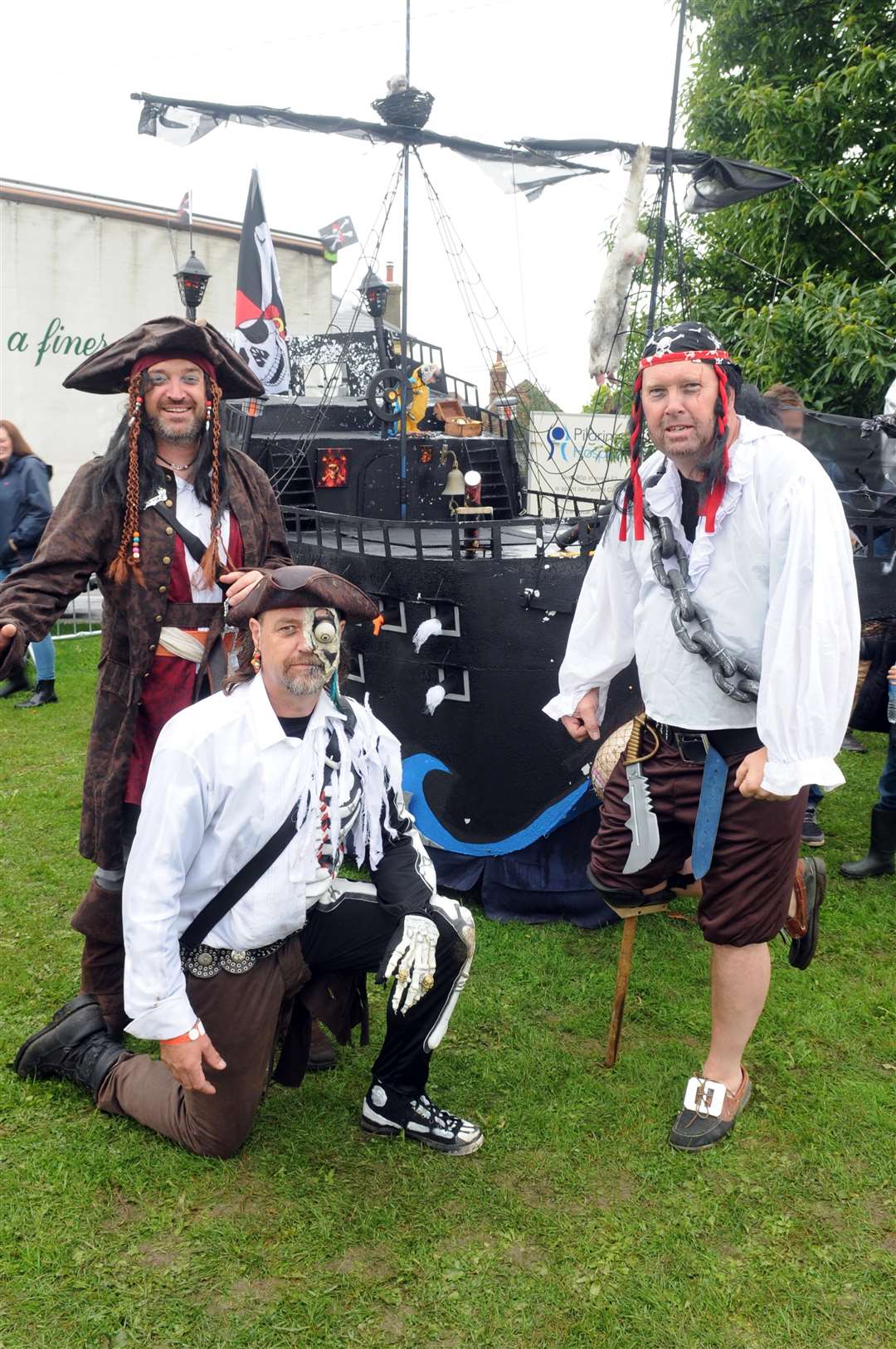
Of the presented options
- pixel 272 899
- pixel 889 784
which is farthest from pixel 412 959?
pixel 889 784

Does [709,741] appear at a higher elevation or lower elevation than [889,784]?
higher

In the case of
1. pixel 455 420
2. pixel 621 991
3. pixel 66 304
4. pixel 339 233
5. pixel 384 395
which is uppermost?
pixel 339 233

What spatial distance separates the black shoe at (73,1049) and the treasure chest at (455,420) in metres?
4.69

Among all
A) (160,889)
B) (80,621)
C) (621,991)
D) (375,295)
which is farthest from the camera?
(80,621)

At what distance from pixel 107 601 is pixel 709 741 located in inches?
68.6

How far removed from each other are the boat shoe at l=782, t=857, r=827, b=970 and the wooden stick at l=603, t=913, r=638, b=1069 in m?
0.46

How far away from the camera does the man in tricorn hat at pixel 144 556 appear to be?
115 inches

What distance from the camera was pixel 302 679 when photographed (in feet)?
8.42

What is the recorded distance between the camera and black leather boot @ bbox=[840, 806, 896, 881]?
4.72m

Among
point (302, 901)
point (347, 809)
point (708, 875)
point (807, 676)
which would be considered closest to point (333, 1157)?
point (302, 901)

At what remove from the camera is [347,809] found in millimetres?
2725

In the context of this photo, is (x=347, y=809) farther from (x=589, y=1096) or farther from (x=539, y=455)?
(x=539, y=455)

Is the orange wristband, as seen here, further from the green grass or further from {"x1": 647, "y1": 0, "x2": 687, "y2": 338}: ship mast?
{"x1": 647, "y1": 0, "x2": 687, "y2": 338}: ship mast

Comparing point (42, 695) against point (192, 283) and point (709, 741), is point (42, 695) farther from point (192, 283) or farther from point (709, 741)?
point (709, 741)
